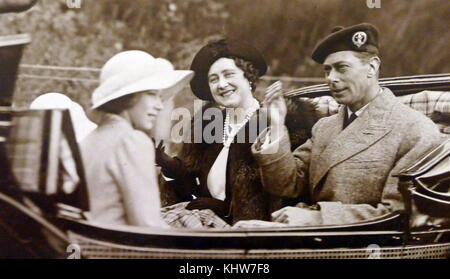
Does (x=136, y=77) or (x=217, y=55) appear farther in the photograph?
(x=217, y=55)

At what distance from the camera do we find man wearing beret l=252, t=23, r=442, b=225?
14.3 ft

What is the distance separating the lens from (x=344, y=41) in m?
4.41

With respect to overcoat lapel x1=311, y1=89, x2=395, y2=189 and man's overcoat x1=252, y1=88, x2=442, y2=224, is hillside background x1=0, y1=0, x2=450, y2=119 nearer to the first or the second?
overcoat lapel x1=311, y1=89, x2=395, y2=189

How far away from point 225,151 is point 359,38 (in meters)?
1.17

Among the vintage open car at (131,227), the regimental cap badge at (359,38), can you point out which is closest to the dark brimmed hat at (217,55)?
the vintage open car at (131,227)

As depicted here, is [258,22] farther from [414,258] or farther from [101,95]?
[414,258]

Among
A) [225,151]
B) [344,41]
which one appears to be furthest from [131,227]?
[344,41]

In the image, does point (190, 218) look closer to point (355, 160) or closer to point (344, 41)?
point (355, 160)

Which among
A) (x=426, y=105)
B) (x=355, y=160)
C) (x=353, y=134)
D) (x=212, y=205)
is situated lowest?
(x=212, y=205)

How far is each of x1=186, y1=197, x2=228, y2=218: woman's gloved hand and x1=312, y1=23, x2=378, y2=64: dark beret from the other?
1148mm

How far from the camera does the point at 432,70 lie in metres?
4.54

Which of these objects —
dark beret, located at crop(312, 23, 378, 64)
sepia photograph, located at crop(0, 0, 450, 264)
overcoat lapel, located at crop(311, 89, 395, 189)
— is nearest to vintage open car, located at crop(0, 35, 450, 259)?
sepia photograph, located at crop(0, 0, 450, 264)

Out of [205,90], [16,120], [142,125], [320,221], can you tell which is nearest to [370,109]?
[320,221]

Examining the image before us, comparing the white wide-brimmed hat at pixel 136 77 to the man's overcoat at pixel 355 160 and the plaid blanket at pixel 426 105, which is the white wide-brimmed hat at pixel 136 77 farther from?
the plaid blanket at pixel 426 105
